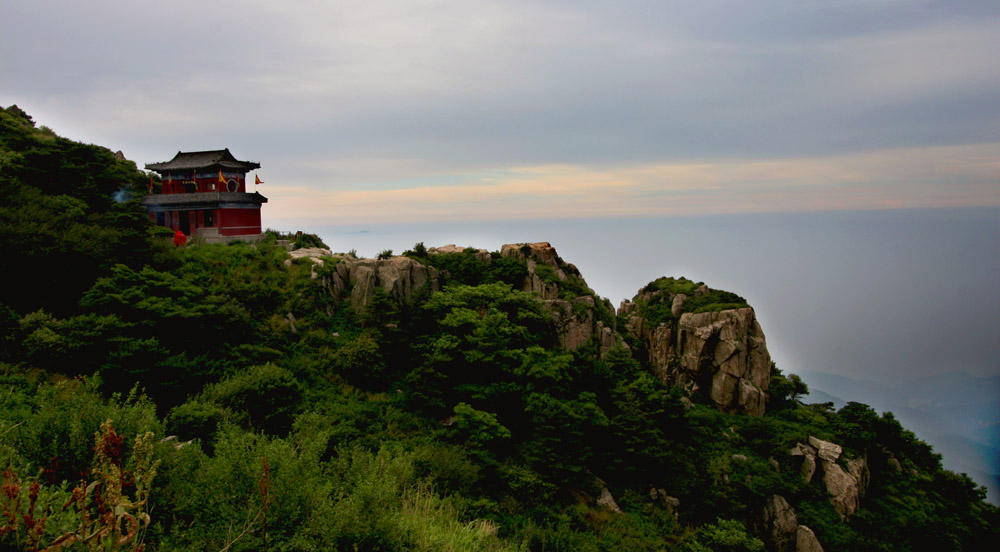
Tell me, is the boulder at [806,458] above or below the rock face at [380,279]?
below

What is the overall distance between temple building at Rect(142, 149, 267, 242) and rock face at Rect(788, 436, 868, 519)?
95.2ft

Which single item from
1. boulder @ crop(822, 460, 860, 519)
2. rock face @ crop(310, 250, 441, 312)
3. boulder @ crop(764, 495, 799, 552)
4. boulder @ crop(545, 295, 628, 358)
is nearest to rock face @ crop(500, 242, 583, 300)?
boulder @ crop(545, 295, 628, 358)

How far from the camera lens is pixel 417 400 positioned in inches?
687

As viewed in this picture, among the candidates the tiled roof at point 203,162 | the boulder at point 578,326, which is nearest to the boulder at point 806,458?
the boulder at point 578,326

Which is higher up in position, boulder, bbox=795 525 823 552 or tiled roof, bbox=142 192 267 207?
tiled roof, bbox=142 192 267 207

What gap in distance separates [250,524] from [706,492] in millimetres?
15932

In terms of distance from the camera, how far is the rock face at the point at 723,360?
2242 centimetres

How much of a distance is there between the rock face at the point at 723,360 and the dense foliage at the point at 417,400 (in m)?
0.93

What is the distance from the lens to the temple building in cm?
2664

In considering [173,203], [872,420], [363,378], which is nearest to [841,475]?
[872,420]

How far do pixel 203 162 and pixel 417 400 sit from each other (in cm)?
2094

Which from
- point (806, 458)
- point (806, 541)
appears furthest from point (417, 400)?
point (806, 458)

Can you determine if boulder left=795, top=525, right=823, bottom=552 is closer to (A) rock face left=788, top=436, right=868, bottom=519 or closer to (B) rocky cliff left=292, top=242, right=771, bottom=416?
(A) rock face left=788, top=436, right=868, bottom=519

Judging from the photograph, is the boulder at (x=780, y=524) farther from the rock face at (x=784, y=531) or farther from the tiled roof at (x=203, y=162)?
the tiled roof at (x=203, y=162)
